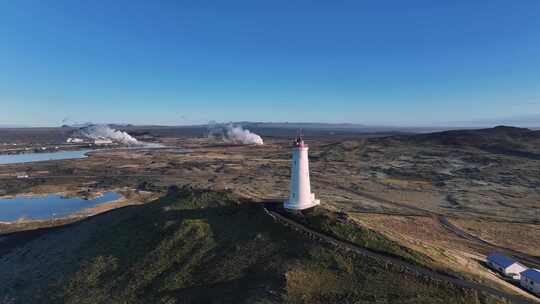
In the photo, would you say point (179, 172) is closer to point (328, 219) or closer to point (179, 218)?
point (179, 218)

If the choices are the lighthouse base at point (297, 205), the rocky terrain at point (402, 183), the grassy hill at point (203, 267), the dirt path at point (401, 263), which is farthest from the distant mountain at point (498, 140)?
the grassy hill at point (203, 267)

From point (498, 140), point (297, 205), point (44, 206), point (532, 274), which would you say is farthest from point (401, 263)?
point (498, 140)

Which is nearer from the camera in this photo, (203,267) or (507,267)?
(203,267)

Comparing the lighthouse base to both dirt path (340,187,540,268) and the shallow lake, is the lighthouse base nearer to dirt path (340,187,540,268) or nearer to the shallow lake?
dirt path (340,187,540,268)

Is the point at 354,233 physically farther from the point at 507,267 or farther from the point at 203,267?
the point at 507,267

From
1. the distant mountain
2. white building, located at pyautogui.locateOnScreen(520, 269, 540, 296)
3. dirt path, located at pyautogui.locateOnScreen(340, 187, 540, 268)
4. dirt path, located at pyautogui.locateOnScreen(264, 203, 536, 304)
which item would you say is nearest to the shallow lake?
dirt path, located at pyautogui.locateOnScreen(264, 203, 536, 304)

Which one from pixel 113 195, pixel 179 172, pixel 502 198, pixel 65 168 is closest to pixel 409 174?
pixel 502 198
